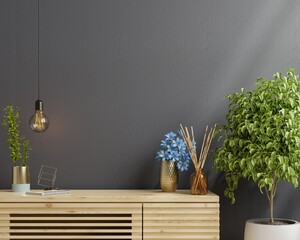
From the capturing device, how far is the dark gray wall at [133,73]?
4.14 metres

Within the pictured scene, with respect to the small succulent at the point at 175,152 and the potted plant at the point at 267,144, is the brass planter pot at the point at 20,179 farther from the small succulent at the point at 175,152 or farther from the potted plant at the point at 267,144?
the potted plant at the point at 267,144

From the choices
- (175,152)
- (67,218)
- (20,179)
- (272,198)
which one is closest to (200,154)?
(175,152)

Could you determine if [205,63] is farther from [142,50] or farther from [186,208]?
[186,208]

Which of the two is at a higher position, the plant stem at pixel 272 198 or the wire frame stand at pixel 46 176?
the wire frame stand at pixel 46 176

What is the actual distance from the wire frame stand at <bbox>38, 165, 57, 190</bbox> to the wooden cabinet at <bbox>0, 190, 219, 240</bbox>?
1.39ft

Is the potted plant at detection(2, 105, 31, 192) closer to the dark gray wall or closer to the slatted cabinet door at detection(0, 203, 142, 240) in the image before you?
the dark gray wall

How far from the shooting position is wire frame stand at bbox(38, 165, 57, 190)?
410 centimetres

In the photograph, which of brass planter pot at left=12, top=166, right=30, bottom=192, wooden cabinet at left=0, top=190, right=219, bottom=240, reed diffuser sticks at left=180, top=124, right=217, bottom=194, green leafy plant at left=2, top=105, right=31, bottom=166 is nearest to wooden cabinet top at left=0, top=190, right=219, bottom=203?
wooden cabinet at left=0, top=190, right=219, bottom=240

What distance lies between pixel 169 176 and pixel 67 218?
0.72 meters

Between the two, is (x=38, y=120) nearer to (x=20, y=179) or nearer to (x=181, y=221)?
(x=20, y=179)

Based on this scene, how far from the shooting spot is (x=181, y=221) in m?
3.66

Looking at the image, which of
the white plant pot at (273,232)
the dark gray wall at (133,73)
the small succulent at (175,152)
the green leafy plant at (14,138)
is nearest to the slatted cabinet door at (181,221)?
the white plant pot at (273,232)

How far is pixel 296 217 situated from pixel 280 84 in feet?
3.30

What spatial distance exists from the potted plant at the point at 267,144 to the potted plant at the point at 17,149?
4.11 ft
